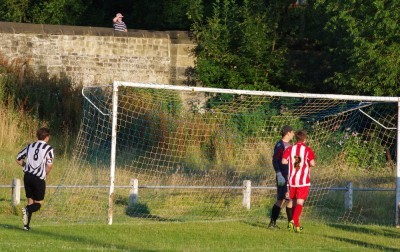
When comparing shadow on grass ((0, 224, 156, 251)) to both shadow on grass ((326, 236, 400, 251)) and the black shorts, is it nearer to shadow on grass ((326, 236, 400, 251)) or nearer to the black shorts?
the black shorts

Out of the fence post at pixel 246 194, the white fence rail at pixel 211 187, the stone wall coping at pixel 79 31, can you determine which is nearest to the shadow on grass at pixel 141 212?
the white fence rail at pixel 211 187

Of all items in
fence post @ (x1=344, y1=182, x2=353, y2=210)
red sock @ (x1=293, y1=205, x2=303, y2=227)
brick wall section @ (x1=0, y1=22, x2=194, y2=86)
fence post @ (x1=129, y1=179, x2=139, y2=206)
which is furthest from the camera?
brick wall section @ (x1=0, y1=22, x2=194, y2=86)

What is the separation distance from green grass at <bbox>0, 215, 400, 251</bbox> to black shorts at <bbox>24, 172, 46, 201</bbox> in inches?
23.0

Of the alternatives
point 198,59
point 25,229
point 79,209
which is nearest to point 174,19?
point 198,59

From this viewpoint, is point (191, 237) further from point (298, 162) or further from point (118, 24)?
point (118, 24)

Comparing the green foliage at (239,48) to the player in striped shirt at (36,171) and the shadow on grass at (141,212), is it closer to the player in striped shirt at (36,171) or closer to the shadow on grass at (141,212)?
the shadow on grass at (141,212)

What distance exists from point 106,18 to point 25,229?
71.3 feet

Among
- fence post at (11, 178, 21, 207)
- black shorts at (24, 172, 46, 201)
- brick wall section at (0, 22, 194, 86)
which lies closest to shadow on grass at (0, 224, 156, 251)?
black shorts at (24, 172, 46, 201)

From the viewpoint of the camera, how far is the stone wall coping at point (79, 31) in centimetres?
2858

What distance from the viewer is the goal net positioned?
842 inches

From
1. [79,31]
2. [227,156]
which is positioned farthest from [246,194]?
[79,31]

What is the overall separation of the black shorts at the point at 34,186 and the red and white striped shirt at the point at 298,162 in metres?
4.06

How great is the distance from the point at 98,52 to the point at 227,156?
855 centimetres

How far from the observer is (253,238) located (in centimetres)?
1561
